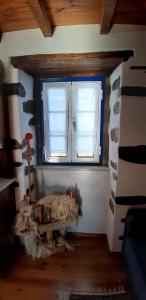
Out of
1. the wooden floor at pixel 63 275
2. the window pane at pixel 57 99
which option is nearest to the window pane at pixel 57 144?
the window pane at pixel 57 99

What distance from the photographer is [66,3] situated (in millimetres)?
1338

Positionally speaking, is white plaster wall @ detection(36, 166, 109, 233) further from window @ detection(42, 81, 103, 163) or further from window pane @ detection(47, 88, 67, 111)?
window pane @ detection(47, 88, 67, 111)

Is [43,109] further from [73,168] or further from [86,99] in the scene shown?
[73,168]

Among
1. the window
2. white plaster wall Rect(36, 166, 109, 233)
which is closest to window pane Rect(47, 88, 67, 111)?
the window

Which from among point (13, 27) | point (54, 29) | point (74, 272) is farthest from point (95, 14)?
point (74, 272)

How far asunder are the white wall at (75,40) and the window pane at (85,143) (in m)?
0.96

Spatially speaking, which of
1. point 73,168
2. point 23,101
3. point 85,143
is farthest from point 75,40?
point 73,168

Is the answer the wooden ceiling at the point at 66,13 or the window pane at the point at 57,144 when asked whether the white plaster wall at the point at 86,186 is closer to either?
the window pane at the point at 57,144

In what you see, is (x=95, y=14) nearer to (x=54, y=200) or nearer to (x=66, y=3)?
(x=66, y=3)

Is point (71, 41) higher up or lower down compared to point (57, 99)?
higher up

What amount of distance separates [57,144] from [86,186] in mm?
637

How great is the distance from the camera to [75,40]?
65.4 inches

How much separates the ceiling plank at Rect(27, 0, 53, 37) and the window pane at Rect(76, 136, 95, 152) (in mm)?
1135

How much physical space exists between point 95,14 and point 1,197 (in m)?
1.83
